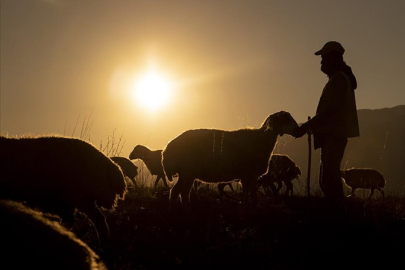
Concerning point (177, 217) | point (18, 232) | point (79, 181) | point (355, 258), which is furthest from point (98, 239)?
point (18, 232)

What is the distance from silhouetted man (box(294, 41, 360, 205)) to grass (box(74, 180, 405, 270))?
594 mm

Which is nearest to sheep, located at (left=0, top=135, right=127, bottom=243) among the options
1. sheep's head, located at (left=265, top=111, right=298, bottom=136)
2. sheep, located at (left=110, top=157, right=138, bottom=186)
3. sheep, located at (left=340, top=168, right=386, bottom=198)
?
sheep's head, located at (left=265, top=111, right=298, bottom=136)

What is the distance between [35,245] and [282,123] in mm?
9154

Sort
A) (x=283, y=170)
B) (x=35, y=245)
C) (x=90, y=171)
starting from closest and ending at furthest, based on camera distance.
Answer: (x=35, y=245) < (x=90, y=171) < (x=283, y=170)

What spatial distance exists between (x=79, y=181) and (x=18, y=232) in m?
4.40

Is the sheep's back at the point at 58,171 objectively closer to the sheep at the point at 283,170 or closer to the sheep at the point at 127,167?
the sheep at the point at 283,170

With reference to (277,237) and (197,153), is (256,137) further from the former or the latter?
(277,237)

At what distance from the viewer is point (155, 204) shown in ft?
31.4

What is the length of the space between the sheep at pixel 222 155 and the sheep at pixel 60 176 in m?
2.74

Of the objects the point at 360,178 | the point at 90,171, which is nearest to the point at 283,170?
the point at 360,178

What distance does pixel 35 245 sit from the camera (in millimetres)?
1878

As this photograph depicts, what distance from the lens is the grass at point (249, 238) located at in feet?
17.5

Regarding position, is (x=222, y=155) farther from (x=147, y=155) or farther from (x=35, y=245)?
(x=147, y=155)

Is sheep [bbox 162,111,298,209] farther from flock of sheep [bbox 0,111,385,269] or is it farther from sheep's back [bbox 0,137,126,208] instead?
sheep's back [bbox 0,137,126,208]
